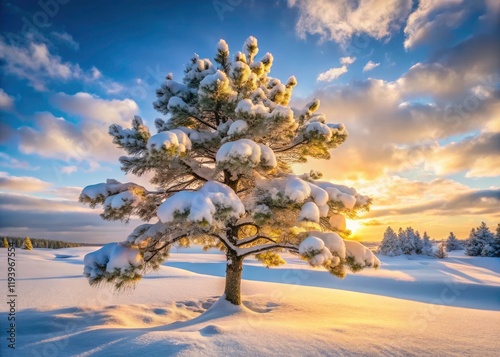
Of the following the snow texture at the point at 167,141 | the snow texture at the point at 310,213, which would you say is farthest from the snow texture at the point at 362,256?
the snow texture at the point at 167,141

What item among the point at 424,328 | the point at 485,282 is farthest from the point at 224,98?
the point at 485,282

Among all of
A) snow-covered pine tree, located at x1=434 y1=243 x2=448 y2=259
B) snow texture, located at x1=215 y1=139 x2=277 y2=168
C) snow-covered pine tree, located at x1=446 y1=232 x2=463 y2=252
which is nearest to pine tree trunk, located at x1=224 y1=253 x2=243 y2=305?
snow texture, located at x1=215 y1=139 x2=277 y2=168

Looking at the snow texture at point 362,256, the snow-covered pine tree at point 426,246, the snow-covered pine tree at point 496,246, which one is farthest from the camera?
the snow-covered pine tree at point 426,246

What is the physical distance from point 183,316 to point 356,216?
5.80 m

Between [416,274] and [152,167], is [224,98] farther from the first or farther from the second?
[416,274]

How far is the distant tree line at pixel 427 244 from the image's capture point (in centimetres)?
3247

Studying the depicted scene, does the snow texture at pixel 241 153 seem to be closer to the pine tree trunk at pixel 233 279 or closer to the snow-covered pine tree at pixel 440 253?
the pine tree trunk at pixel 233 279

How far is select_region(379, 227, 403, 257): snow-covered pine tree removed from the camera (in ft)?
130

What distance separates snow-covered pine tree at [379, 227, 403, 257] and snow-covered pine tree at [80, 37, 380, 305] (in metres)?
38.1

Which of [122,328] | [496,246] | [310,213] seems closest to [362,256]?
[310,213]

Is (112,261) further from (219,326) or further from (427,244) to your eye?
(427,244)

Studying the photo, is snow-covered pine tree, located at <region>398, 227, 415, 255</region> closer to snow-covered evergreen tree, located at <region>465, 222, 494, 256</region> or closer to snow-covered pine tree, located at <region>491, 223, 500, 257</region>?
snow-covered evergreen tree, located at <region>465, 222, 494, 256</region>

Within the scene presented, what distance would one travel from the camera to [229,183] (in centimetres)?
792

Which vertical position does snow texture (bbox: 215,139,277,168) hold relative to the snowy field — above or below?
above
